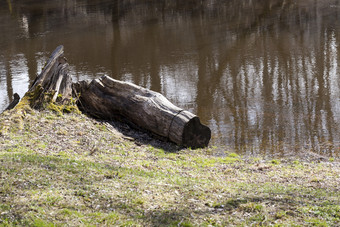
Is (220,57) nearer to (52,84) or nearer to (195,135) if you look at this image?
(195,135)

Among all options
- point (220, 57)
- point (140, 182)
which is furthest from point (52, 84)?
point (220, 57)

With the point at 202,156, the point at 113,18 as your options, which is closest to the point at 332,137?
the point at 202,156

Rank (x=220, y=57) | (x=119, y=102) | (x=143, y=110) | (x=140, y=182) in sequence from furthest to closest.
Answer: (x=220, y=57) → (x=119, y=102) → (x=143, y=110) → (x=140, y=182)

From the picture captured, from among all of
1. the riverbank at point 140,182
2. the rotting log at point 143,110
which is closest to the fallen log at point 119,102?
the rotting log at point 143,110

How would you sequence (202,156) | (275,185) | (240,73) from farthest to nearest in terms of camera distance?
(240,73) → (202,156) → (275,185)

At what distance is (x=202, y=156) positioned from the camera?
430 inches

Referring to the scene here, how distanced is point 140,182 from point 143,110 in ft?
14.1

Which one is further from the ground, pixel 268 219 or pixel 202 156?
pixel 268 219

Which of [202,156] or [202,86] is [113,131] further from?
[202,86]

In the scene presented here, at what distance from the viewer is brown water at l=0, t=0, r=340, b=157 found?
13.0 metres

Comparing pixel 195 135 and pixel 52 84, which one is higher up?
pixel 52 84

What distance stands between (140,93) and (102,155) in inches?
123

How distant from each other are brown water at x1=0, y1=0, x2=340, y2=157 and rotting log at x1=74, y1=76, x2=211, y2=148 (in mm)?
1010

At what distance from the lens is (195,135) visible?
37.5 feet
